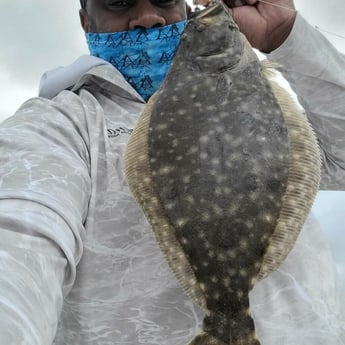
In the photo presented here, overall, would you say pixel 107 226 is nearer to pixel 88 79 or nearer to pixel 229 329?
pixel 229 329

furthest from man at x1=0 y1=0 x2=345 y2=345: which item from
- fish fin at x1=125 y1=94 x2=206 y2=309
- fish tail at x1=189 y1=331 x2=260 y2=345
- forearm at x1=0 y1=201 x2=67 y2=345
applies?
fish tail at x1=189 y1=331 x2=260 y2=345

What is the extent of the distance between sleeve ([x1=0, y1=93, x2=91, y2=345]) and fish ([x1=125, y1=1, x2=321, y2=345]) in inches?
12.0

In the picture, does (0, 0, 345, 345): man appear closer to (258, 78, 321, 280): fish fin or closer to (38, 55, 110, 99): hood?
(38, 55, 110, 99): hood

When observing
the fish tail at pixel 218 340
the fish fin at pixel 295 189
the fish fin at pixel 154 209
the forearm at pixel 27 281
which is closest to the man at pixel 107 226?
the forearm at pixel 27 281

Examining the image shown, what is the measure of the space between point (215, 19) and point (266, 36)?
0.60 meters

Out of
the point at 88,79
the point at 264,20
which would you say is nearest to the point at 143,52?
the point at 88,79

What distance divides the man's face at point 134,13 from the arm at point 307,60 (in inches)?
23.4

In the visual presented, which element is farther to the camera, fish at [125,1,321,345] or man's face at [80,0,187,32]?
man's face at [80,0,187,32]

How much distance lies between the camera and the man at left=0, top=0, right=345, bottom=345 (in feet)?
5.76

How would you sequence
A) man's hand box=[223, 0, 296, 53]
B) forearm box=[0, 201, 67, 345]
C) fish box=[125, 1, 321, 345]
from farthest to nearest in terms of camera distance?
man's hand box=[223, 0, 296, 53] → fish box=[125, 1, 321, 345] → forearm box=[0, 201, 67, 345]

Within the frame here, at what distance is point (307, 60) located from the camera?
9.26 ft

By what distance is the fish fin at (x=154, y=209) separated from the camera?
1791mm

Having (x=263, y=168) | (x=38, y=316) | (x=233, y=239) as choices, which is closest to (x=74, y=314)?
(x=38, y=316)

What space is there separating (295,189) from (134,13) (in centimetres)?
187
